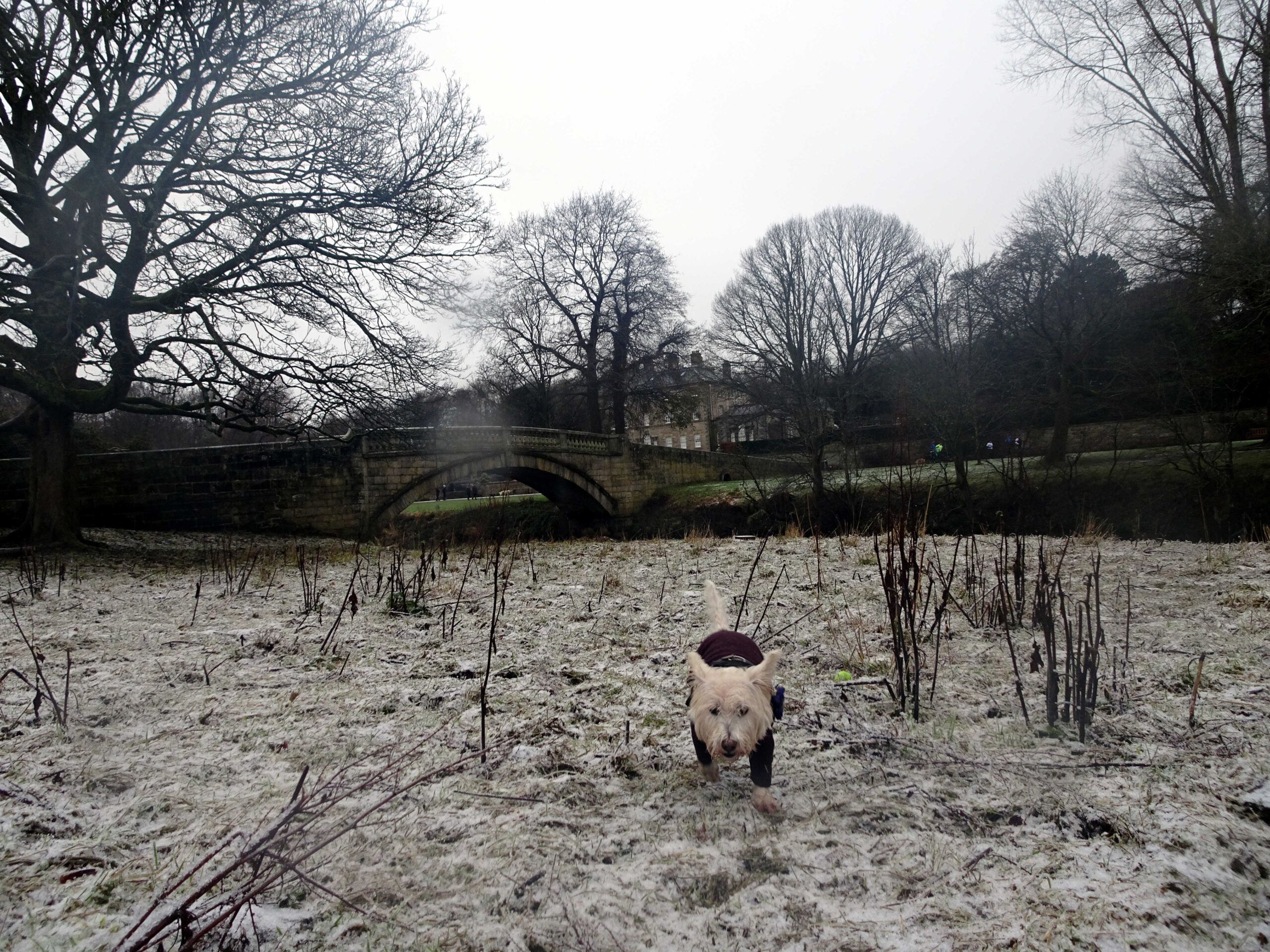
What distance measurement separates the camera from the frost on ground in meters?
1.48

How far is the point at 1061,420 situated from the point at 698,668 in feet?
71.6

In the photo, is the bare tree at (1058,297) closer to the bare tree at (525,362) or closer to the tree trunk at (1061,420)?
the tree trunk at (1061,420)

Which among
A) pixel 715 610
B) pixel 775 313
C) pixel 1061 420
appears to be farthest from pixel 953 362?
pixel 715 610

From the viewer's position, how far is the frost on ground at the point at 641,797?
4.85ft

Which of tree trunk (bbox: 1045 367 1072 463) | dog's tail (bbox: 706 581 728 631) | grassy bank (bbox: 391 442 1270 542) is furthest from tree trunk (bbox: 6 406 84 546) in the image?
tree trunk (bbox: 1045 367 1072 463)

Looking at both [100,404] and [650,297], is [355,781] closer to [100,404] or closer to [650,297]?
[100,404]

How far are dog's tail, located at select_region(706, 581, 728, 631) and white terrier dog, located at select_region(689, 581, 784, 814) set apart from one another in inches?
17.2

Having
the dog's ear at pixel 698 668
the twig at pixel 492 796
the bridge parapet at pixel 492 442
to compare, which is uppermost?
the bridge parapet at pixel 492 442

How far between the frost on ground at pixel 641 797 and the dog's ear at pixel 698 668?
39 centimetres

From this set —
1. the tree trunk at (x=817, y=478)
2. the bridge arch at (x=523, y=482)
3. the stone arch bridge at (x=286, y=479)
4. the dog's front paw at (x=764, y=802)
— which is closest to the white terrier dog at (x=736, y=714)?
the dog's front paw at (x=764, y=802)

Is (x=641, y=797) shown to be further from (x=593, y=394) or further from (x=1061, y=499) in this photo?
(x=593, y=394)

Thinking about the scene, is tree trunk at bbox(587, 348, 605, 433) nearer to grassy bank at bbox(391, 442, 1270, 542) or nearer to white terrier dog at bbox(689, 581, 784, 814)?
grassy bank at bbox(391, 442, 1270, 542)

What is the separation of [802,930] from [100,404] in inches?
491

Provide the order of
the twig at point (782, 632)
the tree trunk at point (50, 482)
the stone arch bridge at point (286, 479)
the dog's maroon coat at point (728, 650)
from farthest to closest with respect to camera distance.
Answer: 1. the stone arch bridge at point (286, 479)
2. the tree trunk at point (50, 482)
3. the twig at point (782, 632)
4. the dog's maroon coat at point (728, 650)
